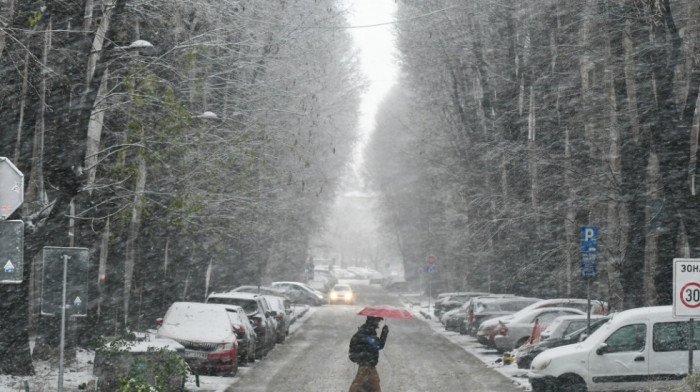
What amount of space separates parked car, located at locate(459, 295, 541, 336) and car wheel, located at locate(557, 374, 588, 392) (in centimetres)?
1400

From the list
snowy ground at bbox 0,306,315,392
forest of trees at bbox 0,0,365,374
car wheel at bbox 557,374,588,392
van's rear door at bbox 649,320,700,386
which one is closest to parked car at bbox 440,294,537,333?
forest of trees at bbox 0,0,365,374

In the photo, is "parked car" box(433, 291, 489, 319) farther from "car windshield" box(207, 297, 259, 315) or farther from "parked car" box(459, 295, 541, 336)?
"car windshield" box(207, 297, 259, 315)

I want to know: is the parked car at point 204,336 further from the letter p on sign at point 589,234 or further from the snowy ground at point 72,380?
the letter p on sign at point 589,234

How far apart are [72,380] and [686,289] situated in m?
10.3

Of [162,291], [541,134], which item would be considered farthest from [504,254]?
[162,291]

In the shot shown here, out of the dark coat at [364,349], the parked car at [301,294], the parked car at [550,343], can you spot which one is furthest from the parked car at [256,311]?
the parked car at [301,294]

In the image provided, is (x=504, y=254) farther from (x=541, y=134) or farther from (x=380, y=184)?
(x=380, y=184)

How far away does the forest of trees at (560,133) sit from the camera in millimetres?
19469

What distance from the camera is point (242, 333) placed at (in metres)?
19.9

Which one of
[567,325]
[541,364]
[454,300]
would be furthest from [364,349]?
[454,300]

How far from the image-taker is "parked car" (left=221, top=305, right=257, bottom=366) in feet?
65.0

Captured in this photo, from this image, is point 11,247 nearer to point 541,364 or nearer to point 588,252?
point 541,364

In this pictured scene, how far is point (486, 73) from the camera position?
114 ft

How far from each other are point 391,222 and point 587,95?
45108 mm
